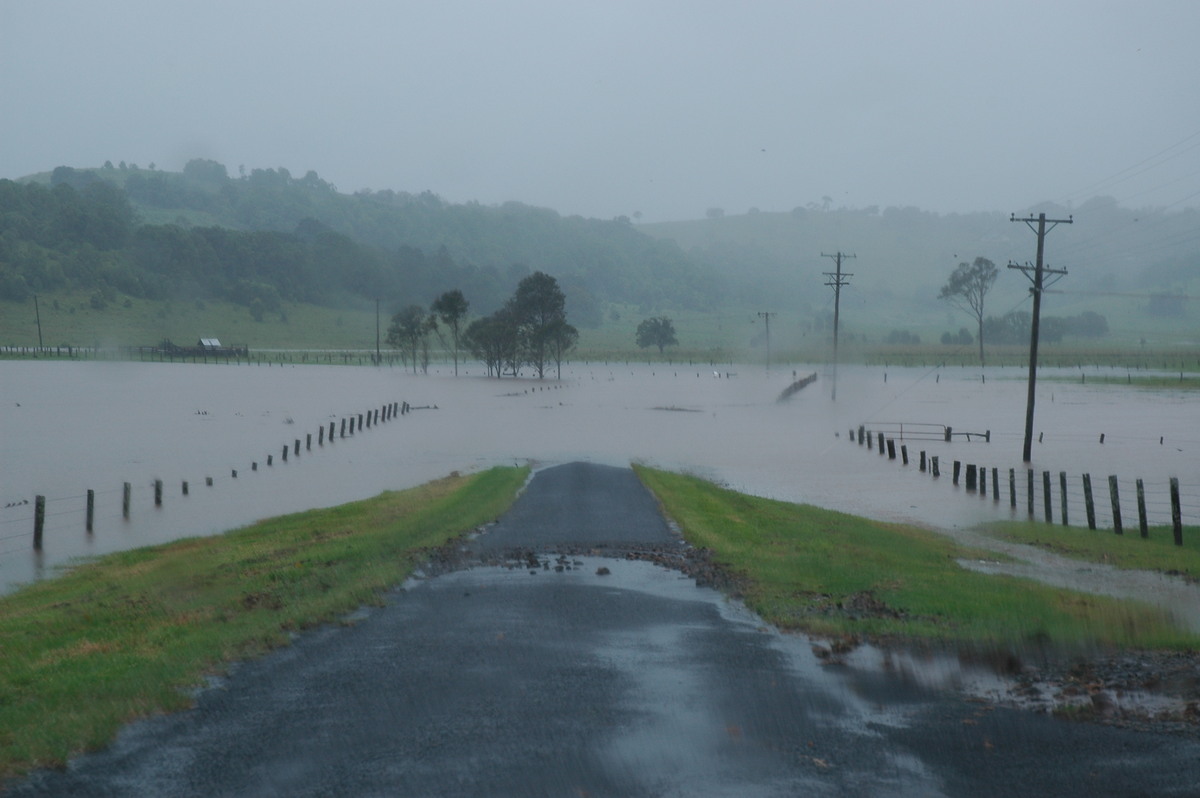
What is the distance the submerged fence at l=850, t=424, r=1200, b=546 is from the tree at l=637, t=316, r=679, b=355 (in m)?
140

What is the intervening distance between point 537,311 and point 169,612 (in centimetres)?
11699

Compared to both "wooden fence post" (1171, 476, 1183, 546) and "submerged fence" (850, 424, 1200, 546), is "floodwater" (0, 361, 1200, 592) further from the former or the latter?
"wooden fence post" (1171, 476, 1183, 546)

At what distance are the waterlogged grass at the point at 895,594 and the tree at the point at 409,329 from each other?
116m

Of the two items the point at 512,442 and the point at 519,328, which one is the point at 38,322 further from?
the point at 512,442

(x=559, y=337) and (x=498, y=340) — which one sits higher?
(x=559, y=337)

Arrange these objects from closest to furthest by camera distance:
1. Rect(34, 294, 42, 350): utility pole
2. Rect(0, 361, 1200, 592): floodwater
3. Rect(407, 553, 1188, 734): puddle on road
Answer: Rect(407, 553, 1188, 734): puddle on road, Rect(0, 361, 1200, 592): floodwater, Rect(34, 294, 42, 350): utility pole

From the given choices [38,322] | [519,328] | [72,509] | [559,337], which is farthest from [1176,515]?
[38,322]

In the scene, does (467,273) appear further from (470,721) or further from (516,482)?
(470,721)

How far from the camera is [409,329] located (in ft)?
454

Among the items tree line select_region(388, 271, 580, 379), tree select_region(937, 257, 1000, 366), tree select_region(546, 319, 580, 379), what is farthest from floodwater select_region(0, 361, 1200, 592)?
tree select_region(937, 257, 1000, 366)

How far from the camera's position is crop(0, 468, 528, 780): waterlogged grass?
873cm

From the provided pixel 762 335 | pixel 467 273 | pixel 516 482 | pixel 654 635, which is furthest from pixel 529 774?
pixel 467 273

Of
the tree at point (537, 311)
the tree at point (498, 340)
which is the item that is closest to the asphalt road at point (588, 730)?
the tree at point (498, 340)

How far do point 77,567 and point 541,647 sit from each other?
1431 cm
